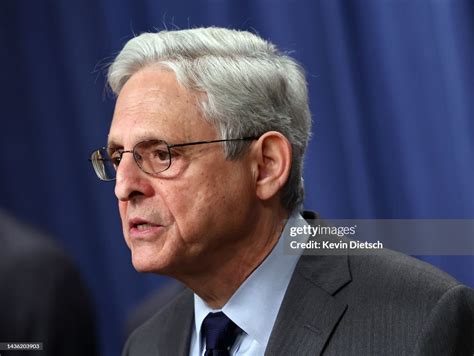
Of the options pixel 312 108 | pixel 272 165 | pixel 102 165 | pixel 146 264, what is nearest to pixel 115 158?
pixel 102 165

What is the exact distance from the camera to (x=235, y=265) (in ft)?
6.62

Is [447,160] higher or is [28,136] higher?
[28,136]

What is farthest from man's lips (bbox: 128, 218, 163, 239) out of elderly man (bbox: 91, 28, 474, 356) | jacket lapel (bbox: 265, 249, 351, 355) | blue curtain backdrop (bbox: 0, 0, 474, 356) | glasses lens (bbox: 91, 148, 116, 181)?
blue curtain backdrop (bbox: 0, 0, 474, 356)

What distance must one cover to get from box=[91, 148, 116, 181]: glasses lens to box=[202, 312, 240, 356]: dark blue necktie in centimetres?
46

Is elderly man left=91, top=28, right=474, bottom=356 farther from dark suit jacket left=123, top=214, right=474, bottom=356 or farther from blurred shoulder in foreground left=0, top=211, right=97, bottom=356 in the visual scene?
blurred shoulder in foreground left=0, top=211, right=97, bottom=356

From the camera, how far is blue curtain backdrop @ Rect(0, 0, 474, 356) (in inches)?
86.0

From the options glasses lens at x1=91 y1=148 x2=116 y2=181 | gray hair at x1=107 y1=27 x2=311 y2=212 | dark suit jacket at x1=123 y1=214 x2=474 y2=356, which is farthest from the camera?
glasses lens at x1=91 y1=148 x2=116 y2=181

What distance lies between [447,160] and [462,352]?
0.56 m

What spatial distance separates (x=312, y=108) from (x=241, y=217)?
0.49 metres

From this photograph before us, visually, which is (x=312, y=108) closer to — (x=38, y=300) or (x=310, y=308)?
(x=310, y=308)

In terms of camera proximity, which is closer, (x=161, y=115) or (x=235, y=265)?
(x=161, y=115)

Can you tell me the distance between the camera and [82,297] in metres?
2.48

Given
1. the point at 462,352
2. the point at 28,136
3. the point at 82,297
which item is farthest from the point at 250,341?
the point at 28,136

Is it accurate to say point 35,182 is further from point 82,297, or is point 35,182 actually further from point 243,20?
point 243,20
